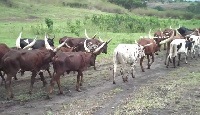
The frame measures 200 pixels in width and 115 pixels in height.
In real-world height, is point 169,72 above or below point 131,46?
below

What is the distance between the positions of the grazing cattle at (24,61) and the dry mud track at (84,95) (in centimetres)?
84

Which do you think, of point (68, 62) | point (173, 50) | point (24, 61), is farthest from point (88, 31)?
point (24, 61)

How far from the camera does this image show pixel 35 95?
10547 millimetres

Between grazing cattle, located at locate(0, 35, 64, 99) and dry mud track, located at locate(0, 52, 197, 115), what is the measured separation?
0.84m

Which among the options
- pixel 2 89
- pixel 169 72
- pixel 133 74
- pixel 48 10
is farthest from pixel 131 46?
pixel 48 10

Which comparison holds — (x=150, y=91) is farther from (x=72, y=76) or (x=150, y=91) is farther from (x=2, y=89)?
(x=2, y=89)

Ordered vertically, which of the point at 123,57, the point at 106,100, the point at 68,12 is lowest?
the point at 106,100

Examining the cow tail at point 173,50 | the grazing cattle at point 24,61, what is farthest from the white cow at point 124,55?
the cow tail at point 173,50

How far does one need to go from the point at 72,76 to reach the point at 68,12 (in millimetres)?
26429

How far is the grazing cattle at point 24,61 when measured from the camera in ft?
33.5

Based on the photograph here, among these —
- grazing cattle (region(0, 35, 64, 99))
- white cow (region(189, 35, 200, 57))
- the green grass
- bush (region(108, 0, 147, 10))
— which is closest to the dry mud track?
the green grass

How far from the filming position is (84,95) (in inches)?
422

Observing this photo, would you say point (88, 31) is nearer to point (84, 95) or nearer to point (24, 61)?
point (84, 95)

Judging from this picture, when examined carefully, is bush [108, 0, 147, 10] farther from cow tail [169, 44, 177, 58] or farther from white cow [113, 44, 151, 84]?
white cow [113, 44, 151, 84]
